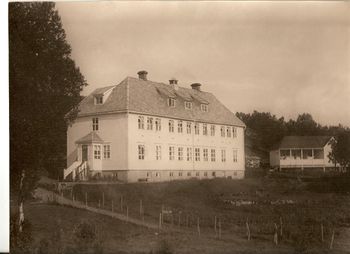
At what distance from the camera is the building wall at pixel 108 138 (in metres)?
5.07

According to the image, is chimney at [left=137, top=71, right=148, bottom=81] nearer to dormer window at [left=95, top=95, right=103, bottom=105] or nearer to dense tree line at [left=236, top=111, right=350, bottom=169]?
A: dormer window at [left=95, top=95, right=103, bottom=105]

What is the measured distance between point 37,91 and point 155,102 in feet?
4.06

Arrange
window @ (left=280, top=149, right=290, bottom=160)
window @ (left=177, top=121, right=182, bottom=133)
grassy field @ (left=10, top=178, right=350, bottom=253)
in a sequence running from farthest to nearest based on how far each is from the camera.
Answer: window @ (left=177, top=121, right=182, bottom=133)
window @ (left=280, top=149, right=290, bottom=160)
grassy field @ (left=10, top=178, right=350, bottom=253)

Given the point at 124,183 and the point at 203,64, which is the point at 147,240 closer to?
the point at 124,183

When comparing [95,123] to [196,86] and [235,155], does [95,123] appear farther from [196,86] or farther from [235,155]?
[235,155]

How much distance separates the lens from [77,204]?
5074 millimetres

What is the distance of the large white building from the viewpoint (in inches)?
198

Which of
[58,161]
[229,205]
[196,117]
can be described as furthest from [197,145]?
[58,161]

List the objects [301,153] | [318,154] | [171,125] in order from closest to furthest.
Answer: [318,154]
[301,153]
[171,125]

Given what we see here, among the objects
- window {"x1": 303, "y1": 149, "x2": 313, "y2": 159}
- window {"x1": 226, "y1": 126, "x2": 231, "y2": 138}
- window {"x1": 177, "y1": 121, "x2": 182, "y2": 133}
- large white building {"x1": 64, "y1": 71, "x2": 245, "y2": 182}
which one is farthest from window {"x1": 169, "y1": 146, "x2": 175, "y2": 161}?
window {"x1": 303, "y1": 149, "x2": 313, "y2": 159}

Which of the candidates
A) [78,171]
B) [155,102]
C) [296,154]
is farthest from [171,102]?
[296,154]

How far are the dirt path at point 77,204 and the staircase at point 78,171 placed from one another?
233 millimetres

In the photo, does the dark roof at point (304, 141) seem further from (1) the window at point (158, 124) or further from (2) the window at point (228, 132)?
(1) the window at point (158, 124)

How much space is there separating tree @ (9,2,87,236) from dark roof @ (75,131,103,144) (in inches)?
11.2
